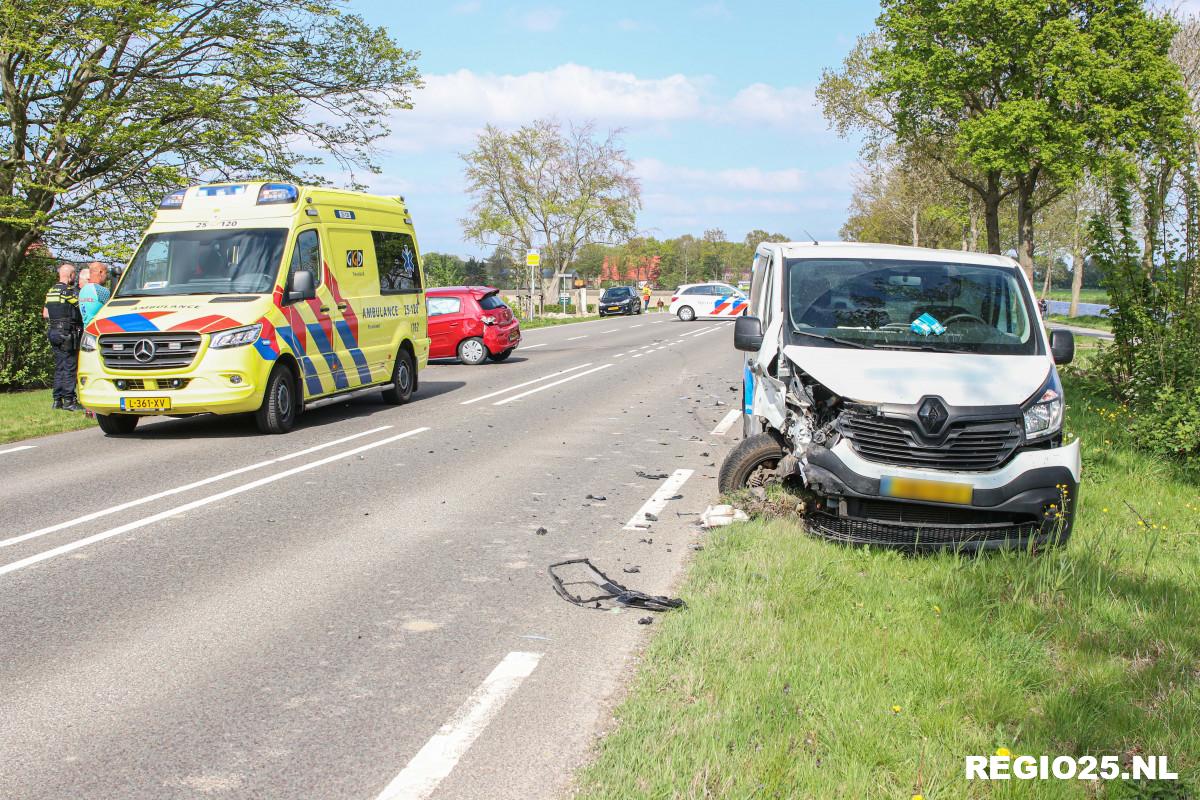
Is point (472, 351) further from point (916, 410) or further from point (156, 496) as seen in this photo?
point (916, 410)

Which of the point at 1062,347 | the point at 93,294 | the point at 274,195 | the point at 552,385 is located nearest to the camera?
the point at 1062,347

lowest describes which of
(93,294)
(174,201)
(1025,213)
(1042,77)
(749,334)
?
(749,334)

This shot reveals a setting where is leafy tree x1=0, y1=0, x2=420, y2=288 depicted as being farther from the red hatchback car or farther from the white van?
the white van

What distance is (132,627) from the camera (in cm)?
493

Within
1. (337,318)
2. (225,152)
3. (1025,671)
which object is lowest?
(1025,671)

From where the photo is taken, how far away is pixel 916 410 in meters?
5.77

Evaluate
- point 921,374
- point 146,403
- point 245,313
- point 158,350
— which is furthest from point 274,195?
point 921,374

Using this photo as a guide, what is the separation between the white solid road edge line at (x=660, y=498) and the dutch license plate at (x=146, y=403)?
223 inches

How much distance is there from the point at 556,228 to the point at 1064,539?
72090mm

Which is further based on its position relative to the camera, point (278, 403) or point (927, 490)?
point (278, 403)

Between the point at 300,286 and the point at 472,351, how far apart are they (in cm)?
1013

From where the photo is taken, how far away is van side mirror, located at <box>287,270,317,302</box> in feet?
37.0

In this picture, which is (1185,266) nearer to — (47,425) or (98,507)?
(98,507)

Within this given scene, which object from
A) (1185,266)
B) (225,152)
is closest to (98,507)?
(1185,266)
